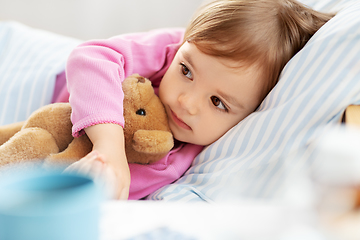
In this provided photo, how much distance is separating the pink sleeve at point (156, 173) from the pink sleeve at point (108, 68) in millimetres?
152

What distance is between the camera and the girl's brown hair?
713 millimetres

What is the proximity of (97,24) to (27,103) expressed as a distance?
990 mm

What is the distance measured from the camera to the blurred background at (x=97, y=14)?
180 cm

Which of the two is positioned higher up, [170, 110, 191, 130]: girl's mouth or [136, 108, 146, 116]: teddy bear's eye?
[136, 108, 146, 116]: teddy bear's eye

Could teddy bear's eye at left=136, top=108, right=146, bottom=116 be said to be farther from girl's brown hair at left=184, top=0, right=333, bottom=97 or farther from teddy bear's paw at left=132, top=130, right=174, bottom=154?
girl's brown hair at left=184, top=0, right=333, bottom=97

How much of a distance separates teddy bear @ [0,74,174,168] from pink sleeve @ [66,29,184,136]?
0.03m

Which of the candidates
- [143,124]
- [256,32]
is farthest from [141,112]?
[256,32]

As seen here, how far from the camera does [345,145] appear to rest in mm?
313

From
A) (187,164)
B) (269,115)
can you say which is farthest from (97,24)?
(269,115)

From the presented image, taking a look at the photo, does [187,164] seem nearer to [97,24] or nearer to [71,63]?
[71,63]

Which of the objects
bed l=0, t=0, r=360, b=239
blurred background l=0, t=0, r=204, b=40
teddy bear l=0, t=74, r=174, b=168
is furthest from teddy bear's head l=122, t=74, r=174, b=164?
blurred background l=0, t=0, r=204, b=40

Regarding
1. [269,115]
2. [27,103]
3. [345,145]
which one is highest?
[345,145]

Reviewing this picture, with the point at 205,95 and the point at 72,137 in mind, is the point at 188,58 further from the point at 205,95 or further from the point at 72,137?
the point at 72,137

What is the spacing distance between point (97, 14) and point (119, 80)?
125 centimetres
